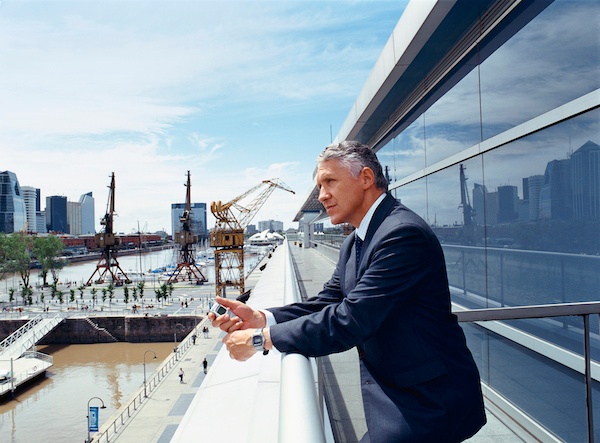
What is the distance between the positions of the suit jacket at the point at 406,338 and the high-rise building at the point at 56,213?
21733 cm

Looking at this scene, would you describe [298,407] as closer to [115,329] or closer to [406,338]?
[406,338]

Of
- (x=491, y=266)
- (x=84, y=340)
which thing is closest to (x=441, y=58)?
(x=491, y=266)

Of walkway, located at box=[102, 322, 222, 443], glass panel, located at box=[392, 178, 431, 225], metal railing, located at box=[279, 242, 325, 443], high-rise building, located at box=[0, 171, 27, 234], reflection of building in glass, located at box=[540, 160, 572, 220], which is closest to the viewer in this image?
metal railing, located at box=[279, 242, 325, 443]

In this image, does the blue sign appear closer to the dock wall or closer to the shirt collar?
the shirt collar

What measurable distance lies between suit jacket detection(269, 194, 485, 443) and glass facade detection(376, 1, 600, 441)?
3.85ft

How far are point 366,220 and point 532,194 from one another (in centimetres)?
217

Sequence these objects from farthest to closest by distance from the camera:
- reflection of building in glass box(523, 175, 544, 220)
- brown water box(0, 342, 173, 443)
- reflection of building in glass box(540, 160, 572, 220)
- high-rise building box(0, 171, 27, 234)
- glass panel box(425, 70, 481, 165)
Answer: high-rise building box(0, 171, 27, 234) → brown water box(0, 342, 173, 443) → glass panel box(425, 70, 481, 165) → reflection of building in glass box(523, 175, 544, 220) → reflection of building in glass box(540, 160, 572, 220)

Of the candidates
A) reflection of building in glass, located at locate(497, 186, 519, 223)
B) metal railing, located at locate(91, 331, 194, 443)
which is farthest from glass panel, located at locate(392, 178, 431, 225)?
metal railing, located at locate(91, 331, 194, 443)

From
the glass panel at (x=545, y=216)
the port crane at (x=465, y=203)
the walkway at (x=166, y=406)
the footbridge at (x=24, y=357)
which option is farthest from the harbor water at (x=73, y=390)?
the glass panel at (x=545, y=216)

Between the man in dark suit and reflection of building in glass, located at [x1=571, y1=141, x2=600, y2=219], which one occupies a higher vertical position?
reflection of building in glass, located at [x1=571, y1=141, x2=600, y2=219]

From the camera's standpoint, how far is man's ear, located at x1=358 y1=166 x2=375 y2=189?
152 centimetres

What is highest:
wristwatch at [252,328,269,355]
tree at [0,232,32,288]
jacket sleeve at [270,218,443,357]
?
jacket sleeve at [270,218,443,357]

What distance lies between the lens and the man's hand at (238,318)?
1.68 m

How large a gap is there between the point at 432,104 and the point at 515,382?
3267 mm
